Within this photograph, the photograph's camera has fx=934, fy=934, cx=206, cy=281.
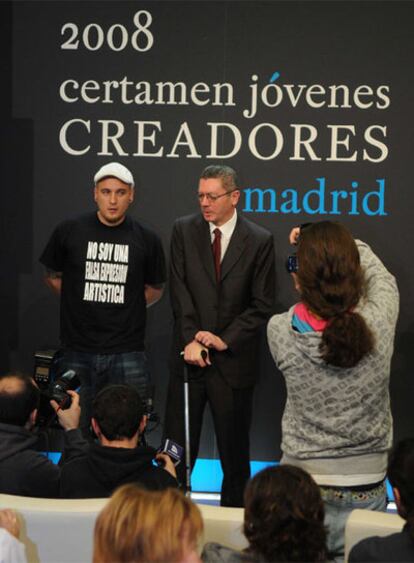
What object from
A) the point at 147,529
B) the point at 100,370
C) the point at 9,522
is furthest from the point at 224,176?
the point at 147,529

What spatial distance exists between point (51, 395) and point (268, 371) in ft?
6.29

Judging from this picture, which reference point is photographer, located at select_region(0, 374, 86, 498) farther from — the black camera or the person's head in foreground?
the person's head in foreground

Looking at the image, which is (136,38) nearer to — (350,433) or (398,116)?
(398,116)

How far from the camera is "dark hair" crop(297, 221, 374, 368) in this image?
8.76 feet

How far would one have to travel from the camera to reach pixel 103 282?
451cm

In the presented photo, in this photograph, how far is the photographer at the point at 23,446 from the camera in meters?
2.98

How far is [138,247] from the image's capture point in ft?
15.0

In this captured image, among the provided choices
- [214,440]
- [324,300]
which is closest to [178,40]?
[214,440]

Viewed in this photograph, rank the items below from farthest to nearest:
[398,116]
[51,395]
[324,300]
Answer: [398,116] < [51,395] < [324,300]

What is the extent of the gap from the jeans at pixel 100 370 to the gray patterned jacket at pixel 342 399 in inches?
68.0

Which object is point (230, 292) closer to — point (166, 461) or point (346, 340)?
point (166, 461)

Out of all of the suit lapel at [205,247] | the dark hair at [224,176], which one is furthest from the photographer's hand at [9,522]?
the dark hair at [224,176]

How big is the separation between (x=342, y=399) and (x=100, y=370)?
1.95 m

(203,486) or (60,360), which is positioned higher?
(60,360)
